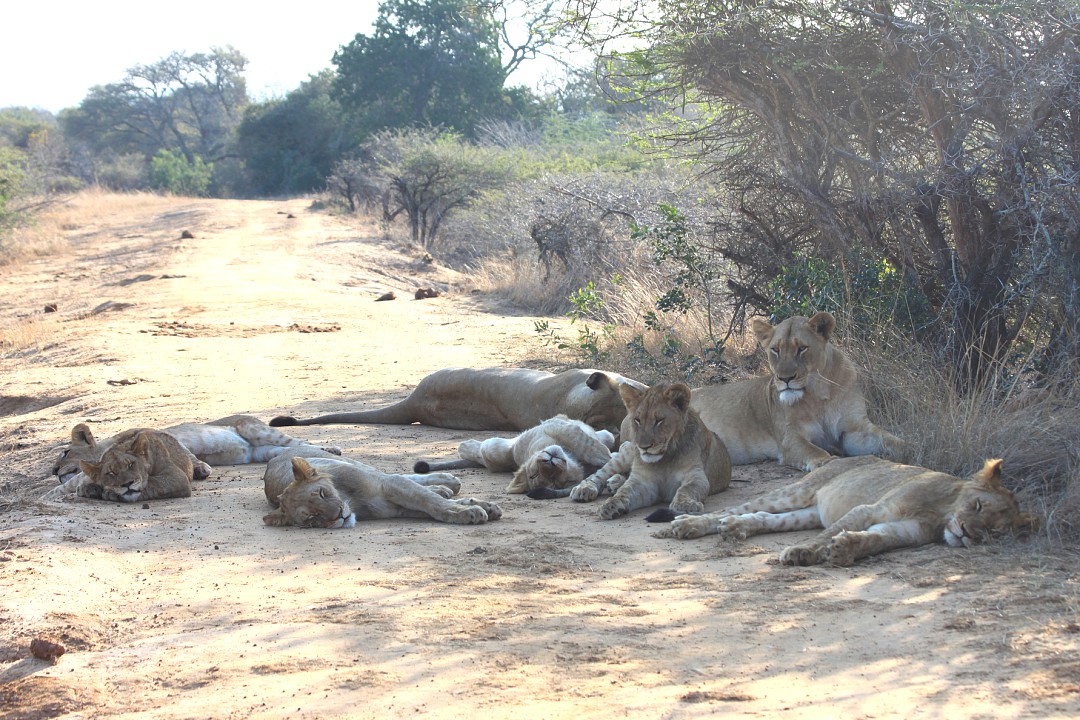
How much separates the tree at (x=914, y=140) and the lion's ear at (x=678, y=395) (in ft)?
6.35

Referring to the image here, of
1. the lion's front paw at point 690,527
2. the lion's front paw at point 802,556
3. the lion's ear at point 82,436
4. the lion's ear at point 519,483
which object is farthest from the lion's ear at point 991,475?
the lion's ear at point 82,436

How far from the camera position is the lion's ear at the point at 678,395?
5.73m

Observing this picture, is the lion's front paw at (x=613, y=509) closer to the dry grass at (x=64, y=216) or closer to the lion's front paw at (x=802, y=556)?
the lion's front paw at (x=802, y=556)

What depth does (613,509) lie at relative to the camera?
5504 millimetres

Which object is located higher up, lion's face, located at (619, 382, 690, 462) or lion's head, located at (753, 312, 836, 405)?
lion's head, located at (753, 312, 836, 405)

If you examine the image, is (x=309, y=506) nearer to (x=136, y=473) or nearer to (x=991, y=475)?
(x=136, y=473)

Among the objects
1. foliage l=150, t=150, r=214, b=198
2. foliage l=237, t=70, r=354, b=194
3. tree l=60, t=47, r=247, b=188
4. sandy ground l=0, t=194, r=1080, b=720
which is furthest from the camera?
tree l=60, t=47, r=247, b=188

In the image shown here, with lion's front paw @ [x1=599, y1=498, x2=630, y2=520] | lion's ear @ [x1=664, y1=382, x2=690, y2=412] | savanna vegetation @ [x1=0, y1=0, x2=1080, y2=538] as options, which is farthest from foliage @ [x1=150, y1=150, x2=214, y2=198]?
lion's front paw @ [x1=599, y1=498, x2=630, y2=520]

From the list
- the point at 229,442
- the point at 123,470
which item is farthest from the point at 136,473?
the point at 229,442

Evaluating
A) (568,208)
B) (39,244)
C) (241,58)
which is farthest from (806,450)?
(241,58)

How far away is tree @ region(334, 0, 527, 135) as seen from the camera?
45.5 metres

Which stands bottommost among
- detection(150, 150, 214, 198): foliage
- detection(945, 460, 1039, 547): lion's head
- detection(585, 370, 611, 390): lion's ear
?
detection(945, 460, 1039, 547): lion's head

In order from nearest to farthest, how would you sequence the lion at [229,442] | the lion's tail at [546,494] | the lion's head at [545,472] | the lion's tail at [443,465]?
1. the lion's tail at [546,494]
2. the lion's head at [545,472]
3. the lion's tail at [443,465]
4. the lion at [229,442]

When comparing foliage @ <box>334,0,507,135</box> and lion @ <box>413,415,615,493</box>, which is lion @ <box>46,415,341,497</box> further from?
foliage @ <box>334,0,507,135</box>
